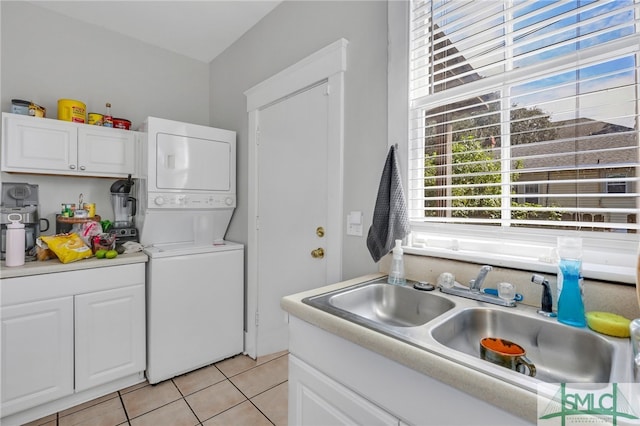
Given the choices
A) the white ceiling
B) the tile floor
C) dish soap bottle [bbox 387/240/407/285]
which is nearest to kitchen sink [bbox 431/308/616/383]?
dish soap bottle [bbox 387/240/407/285]

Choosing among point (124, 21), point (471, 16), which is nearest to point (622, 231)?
point (471, 16)

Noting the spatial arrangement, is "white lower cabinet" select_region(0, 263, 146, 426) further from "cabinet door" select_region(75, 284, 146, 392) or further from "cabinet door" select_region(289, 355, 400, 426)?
"cabinet door" select_region(289, 355, 400, 426)

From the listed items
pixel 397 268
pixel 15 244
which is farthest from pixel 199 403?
pixel 397 268

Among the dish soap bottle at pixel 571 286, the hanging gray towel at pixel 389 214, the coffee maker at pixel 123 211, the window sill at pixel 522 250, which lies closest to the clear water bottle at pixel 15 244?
the coffee maker at pixel 123 211

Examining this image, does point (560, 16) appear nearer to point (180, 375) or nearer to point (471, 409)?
point (471, 409)

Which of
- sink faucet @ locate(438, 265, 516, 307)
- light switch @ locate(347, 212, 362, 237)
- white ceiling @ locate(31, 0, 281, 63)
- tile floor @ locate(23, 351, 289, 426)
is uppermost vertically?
white ceiling @ locate(31, 0, 281, 63)

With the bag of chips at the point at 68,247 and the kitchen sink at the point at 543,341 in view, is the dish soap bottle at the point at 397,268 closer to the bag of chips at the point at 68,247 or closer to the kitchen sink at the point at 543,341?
the kitchen sink at the point at 543,341

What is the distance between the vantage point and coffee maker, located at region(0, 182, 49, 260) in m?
2.01

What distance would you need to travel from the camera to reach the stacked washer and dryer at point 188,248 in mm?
2170

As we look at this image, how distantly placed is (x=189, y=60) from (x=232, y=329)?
8.76ft

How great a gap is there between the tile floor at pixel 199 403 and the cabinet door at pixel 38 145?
163 centimetres

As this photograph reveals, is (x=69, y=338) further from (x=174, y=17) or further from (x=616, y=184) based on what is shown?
(x=616, y=184)

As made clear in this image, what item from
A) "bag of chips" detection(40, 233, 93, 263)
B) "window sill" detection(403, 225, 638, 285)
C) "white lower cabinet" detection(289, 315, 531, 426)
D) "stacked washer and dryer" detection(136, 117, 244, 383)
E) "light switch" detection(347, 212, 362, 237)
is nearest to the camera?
"white lower cabinet" detection(289, 315, 531, 426)

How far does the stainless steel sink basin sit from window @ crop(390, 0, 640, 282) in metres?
0.30
